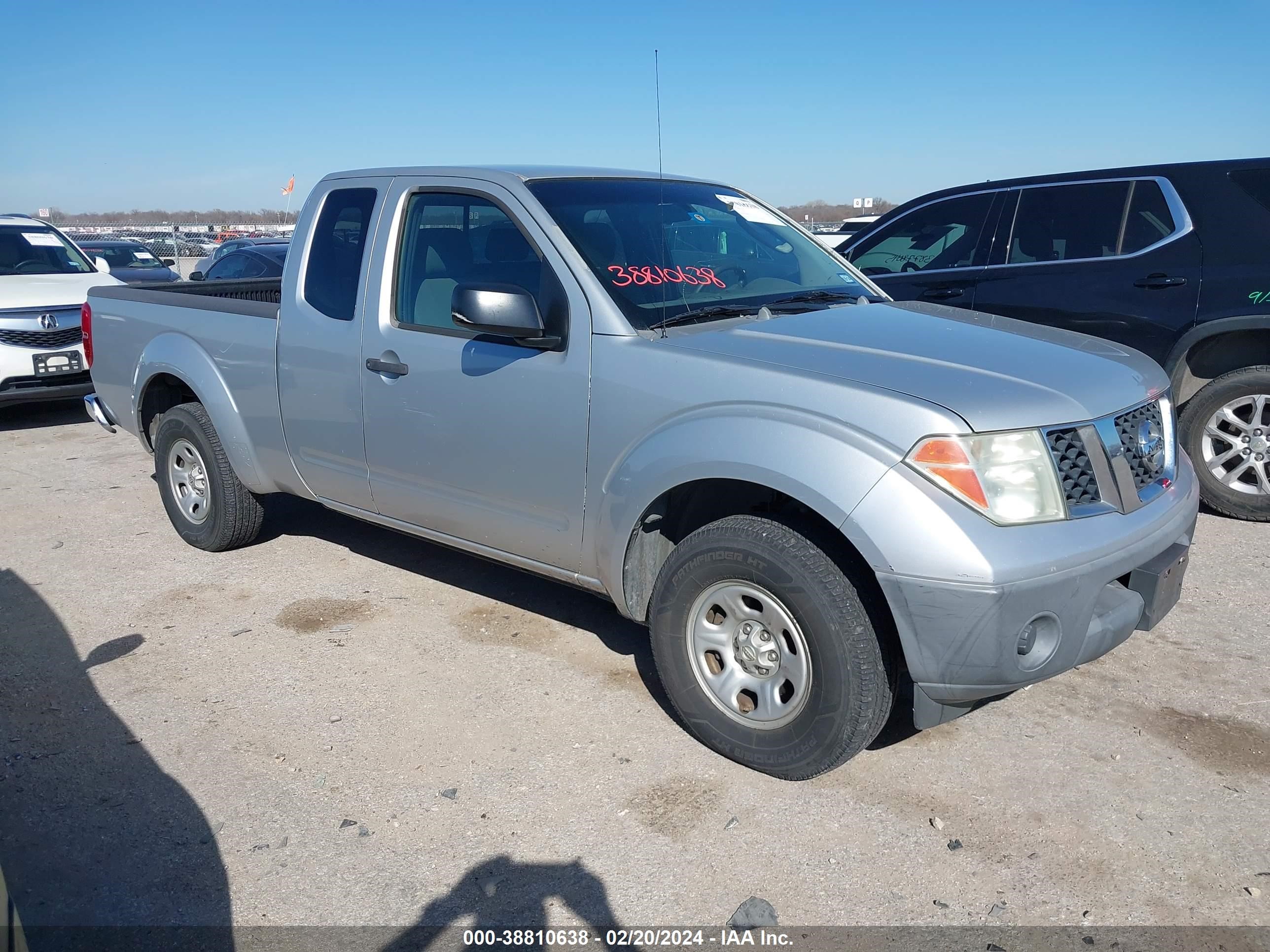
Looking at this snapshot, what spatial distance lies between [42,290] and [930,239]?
7.69 meters

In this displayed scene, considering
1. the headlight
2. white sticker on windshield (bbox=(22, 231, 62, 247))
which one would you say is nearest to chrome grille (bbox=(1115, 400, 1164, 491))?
the headlight

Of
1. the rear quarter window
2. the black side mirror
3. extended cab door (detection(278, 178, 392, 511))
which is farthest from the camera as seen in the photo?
the rear quarter window

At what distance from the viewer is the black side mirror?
3.49 metres

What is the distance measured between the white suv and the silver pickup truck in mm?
4843

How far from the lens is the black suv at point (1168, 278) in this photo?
18.7ft

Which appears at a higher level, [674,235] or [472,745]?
[674,235]

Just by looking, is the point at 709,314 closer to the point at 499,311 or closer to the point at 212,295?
the point at 499,311

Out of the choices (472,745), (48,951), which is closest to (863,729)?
(472,745)

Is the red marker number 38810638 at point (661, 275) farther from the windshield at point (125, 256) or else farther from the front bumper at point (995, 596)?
the windshield at point (125, 256)

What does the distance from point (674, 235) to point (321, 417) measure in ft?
5.75

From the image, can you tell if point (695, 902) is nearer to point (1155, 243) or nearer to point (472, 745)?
point (472, 745)

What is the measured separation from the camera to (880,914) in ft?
9.00

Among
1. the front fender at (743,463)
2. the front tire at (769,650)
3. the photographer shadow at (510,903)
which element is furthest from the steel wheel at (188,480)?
the photographer shadow at (510,903)

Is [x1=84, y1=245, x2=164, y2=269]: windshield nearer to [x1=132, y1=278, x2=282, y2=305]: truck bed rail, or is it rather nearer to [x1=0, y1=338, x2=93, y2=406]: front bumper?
[x1=0, y1=338, x2=93, y2=406]: front bumper
